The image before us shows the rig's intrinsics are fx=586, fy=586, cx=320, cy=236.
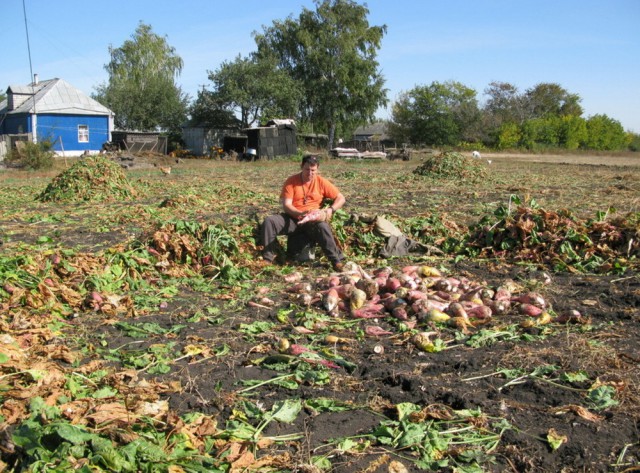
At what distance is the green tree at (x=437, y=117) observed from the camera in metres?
58.3

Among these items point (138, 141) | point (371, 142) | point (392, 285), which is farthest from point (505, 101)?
point (392, 285)

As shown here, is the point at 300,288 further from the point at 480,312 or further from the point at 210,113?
the point at 210,113

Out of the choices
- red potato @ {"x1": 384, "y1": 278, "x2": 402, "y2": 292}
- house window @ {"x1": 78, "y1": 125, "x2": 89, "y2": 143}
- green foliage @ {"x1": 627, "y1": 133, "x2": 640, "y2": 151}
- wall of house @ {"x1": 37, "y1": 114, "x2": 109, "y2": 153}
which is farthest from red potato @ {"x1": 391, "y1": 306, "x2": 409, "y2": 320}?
green foliage @ {"x1": 627, "y1": 133, "x2": 640, "y2": 151}

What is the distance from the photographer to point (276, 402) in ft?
12.0

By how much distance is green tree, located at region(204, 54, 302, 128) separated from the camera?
43312 mm

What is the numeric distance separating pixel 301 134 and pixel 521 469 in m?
47.2

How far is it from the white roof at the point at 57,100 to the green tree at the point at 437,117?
Answer: 105ft

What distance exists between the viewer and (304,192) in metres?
7.82

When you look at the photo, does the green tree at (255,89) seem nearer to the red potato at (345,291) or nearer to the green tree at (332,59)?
the green tree at (332,59)

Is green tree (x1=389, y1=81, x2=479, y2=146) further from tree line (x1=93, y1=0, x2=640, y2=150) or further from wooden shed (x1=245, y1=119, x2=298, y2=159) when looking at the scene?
wooden shed (x1=245, y1=119, x2=298, y2=159)

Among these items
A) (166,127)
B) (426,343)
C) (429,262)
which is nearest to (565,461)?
(426,343)

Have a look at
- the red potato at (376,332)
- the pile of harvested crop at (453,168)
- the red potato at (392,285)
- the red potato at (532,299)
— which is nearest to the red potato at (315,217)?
the red potato at (392,285)

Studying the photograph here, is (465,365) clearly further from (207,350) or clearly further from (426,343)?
(207,350)

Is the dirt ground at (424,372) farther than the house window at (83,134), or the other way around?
the house window at (83,134)
